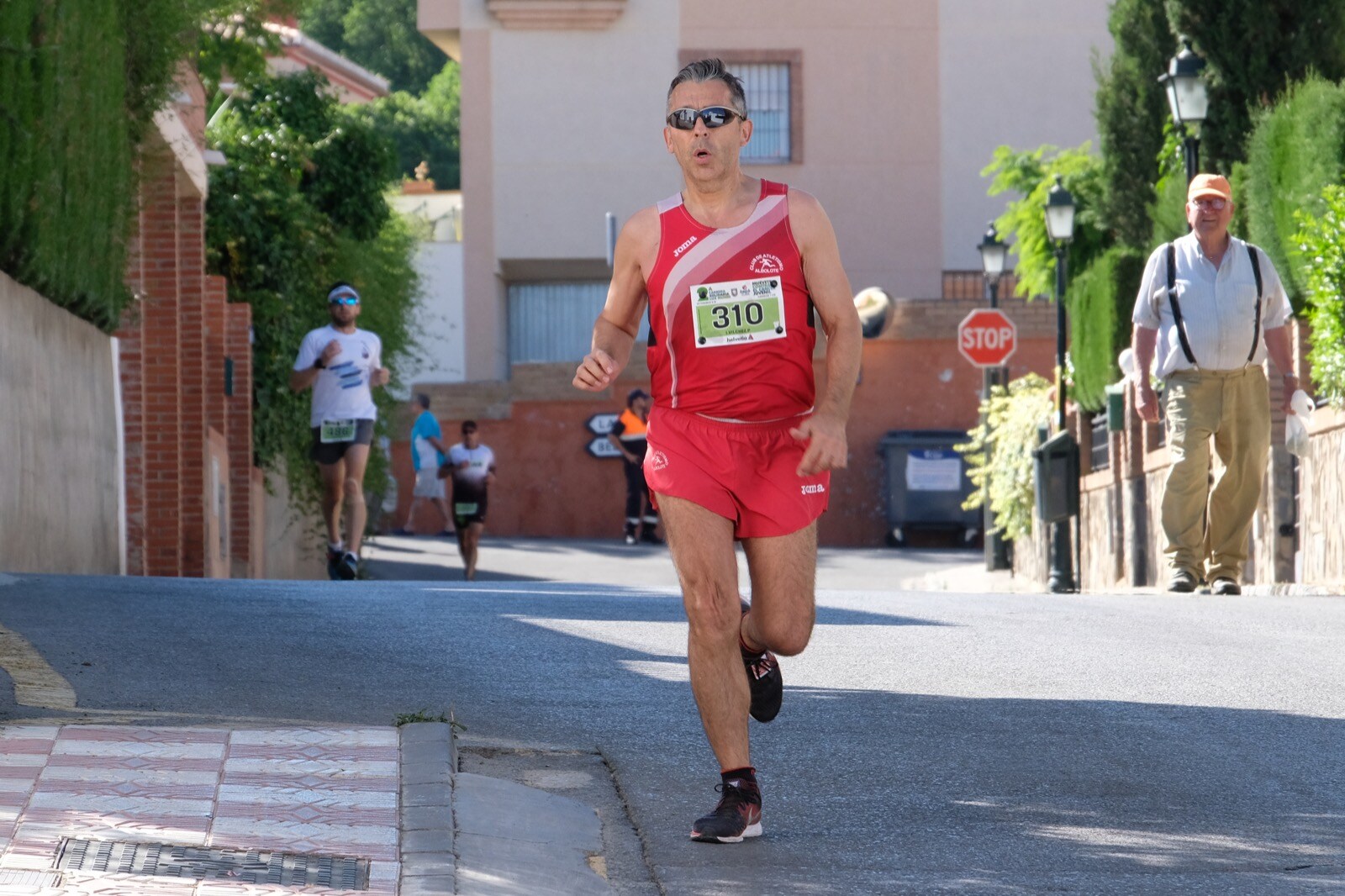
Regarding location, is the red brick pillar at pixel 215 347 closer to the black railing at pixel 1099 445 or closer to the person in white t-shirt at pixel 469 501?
the person in white t-shirt at pixel 469 501

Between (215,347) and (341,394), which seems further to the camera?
(215,347)

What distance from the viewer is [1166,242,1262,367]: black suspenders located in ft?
39.4

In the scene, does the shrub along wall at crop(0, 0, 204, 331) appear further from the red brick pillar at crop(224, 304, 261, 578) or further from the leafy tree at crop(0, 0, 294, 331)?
the red brick pillar at crop(224, 304, 261, 578)

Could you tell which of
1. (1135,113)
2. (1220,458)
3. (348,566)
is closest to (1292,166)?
(1220,458)

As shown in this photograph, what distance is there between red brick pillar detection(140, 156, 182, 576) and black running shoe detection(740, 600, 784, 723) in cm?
1140

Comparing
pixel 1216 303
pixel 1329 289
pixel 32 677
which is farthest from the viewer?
pixel 1329 289

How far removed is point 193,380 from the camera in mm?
18125

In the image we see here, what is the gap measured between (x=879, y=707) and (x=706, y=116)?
2521 mm

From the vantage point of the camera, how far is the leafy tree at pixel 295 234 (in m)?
20.9

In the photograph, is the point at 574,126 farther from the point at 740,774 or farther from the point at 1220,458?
the point at 740,774

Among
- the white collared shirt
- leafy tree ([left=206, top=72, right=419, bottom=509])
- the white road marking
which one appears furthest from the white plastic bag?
leafy tree ([left=206, top=72, right=419, bottom=509])

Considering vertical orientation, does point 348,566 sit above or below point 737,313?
below

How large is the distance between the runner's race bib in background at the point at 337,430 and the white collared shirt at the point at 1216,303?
5547 millimetres

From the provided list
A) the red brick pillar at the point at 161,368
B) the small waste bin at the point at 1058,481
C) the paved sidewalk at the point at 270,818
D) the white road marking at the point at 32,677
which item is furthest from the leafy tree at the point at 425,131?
the paved sidewalk at the point at 270,818
